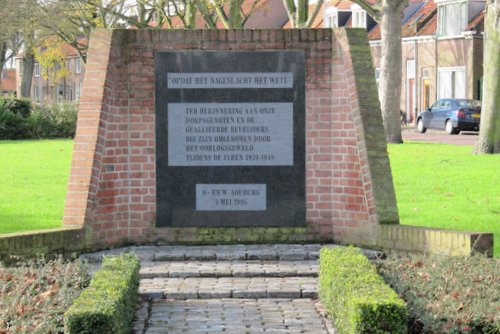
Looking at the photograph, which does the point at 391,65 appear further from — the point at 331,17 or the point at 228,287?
the point at 331,17

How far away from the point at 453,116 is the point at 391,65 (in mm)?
12774

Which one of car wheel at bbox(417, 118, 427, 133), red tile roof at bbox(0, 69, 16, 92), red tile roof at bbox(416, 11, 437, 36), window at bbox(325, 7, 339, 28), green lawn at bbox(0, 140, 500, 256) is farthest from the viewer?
red tile roof at bbox(0, 69, 16, 92)

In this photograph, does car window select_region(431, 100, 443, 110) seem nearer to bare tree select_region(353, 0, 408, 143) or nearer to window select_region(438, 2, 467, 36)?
window select_region(438, 2, 467, 36)

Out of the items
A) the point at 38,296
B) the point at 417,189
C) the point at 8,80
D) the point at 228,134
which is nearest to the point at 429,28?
the point at 417,189

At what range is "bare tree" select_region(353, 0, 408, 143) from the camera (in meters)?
34.2

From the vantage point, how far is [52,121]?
44719mm

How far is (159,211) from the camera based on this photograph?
1274 centimetres

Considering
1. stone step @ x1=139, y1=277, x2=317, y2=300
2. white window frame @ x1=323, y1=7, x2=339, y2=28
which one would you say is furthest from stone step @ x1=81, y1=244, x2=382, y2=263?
white window frame @ x1=323, y1=7, x2=339, y2=28

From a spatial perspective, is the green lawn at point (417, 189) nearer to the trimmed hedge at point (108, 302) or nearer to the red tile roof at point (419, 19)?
the trimmed hedge at point (108, 302)

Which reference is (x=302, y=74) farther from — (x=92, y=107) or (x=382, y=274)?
(x=382, y=274)

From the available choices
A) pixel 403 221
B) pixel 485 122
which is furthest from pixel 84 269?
pixel 485 122

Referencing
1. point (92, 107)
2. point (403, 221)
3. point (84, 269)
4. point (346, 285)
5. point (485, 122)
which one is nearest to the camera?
point (346, 285)

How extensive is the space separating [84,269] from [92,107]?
364cm

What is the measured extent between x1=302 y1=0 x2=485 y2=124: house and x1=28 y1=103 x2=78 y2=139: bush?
17837 mm
